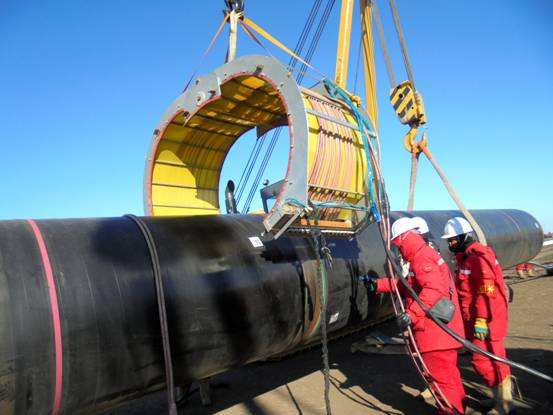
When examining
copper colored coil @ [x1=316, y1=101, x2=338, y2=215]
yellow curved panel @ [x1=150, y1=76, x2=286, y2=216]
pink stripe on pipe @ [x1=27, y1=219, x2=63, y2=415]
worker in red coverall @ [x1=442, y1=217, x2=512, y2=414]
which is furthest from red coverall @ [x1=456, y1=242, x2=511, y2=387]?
pink stripe on pipe @ [x1=27, y1=219, x2=63, y2=415]

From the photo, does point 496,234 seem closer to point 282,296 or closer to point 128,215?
point 282,296

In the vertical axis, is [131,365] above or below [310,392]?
above

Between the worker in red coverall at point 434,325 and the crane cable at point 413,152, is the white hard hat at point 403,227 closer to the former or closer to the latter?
the worker in red coverall at point 434,325

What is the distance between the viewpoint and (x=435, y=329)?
12.4 feet

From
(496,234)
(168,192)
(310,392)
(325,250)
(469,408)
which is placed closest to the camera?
(325,250)

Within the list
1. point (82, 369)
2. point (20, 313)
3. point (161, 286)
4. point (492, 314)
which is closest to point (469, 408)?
point (492, 314)

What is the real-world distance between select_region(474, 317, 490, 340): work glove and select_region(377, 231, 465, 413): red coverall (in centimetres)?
43

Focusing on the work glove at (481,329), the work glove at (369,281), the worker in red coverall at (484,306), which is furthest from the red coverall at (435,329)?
the work glove at (369,281)

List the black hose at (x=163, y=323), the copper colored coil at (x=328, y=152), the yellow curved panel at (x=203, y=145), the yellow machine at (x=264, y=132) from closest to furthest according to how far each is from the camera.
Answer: the black hose at (x=163, y=323)
the yellow machine at (x=264, y=132)
the copper colored coil at (x=328, y=152)
the yellow curved panel at (x=203, y=145)

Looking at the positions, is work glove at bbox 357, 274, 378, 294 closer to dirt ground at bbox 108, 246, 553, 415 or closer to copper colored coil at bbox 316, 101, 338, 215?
dirt ground at bbox 108, 246, 553, 415

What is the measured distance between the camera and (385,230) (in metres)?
4.25

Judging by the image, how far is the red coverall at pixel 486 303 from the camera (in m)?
4.15

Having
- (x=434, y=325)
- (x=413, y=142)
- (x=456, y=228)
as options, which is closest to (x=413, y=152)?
(x=413, y=142)

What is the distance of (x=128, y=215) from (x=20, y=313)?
136cm
